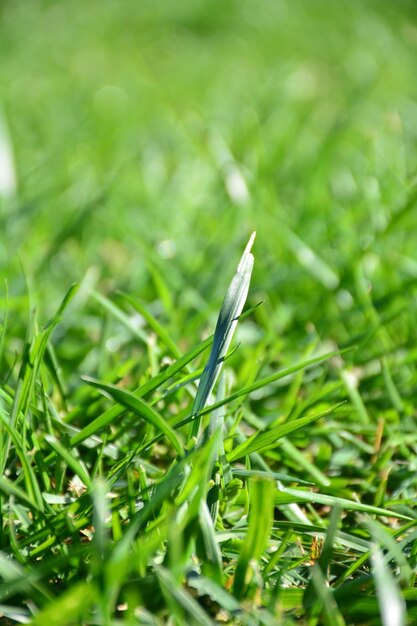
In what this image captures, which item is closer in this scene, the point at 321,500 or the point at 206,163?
the point at 321,500

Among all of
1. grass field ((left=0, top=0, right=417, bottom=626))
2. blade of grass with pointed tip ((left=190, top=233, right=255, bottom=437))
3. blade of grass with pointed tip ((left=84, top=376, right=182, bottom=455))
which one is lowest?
grass field ((left=0, top=0, right=417, bottom=626))

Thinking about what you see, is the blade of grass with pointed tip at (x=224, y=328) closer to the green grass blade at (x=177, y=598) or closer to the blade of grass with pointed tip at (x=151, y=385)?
the blade of grass with pointed tip at (x=151, y=385)

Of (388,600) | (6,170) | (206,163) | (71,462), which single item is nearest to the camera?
(388,600)

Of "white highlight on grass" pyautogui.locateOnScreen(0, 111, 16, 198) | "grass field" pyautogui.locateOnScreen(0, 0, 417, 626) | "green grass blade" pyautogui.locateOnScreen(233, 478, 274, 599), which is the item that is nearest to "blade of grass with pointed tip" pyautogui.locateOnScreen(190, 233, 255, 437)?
"grass field" pyautogui.locateOnScreen(0, 0, 417, 626)

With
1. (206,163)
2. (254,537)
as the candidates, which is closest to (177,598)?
(254,537)

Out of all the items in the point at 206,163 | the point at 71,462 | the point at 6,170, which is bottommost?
the point at 6,170

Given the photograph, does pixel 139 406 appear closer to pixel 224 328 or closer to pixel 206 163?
pixel 224 328

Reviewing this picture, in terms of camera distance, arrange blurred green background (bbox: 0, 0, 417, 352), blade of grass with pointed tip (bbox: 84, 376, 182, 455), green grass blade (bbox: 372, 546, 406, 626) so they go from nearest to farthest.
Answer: green grass blade (bbox: 372, 546, 406, 626)
blade of grass with pointed tip (bbox: 84, 376, 182, 455)
blurred green background (bbox: 0, 0, 417, 352)

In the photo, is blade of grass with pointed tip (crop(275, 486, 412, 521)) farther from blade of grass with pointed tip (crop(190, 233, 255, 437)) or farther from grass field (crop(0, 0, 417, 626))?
blade of grass with pointed tip (crop(190, 233, 255, 437))

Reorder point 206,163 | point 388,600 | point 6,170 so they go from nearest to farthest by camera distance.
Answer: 1. point 388,600
2. point 6,170
3. point 206,163
